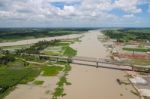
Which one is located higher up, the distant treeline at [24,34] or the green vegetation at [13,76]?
the distant treeline at [24,34]

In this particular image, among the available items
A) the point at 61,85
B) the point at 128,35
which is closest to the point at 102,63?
the point at 61,85

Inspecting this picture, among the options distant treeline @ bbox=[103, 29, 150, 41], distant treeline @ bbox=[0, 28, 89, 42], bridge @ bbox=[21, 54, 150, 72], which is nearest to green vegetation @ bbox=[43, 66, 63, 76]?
bridge @ bbox=[21, 54, 150, 72]

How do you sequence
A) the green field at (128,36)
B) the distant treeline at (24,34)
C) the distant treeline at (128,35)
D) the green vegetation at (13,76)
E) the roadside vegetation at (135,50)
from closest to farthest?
the green vegetation at (13,76) → the roadside vegetation at (135,50) → the green field at (128,36) → the distant treeline at (128,35) → the distant treeline at (24,34)

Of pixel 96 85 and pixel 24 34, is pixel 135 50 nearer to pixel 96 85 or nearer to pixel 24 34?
pixel 96 85

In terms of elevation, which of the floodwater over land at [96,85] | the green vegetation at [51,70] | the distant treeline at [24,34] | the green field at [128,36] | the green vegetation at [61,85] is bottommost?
the floodwater over land at [96,85]

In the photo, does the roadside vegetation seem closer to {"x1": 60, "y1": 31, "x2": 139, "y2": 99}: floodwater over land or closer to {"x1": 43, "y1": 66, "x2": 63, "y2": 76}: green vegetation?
{"x1": 60, "y1": 31, "x2": 139, "y2": 99}: floodwater over land

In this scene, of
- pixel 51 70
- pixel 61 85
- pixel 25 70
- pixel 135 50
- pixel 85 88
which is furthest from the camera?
pixel 135 50

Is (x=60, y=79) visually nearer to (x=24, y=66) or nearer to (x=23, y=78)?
(x=23, y=78)

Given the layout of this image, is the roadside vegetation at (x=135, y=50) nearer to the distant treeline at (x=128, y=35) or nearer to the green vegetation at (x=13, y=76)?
the distant treeline at (x=128, y=35)

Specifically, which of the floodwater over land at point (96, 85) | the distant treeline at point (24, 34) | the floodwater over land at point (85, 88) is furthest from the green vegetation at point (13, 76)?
the distant treeline at point (24, 34)

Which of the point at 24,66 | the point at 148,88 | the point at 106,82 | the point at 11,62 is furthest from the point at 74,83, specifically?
the point at 11,62
